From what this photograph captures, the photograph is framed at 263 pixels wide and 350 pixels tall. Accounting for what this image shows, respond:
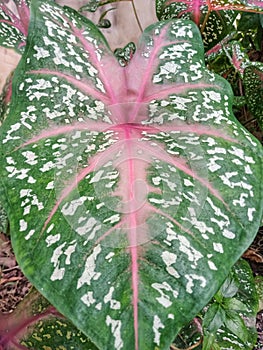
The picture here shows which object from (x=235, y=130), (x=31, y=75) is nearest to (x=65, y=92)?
(x=31, y=75)

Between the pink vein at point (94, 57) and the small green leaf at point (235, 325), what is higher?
the pink vein at point (94, 57)

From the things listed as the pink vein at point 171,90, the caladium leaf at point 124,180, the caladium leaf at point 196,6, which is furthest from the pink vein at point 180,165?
the caladium leaf at point 196,6

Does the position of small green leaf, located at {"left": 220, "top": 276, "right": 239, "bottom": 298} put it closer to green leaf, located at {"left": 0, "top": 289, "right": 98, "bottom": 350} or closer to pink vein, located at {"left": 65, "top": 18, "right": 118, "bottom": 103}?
green leaf, located at {"left": 0, "top": 289, "right": 98, "bottom": 350}

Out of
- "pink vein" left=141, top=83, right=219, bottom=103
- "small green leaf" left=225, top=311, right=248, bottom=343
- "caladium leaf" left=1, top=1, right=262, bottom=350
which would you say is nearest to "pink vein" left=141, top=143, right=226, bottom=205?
"caladium leaf" left=1, top=1, right=262, bottom=350

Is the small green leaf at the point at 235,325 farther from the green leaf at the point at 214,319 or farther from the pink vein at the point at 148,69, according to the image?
the pink vein at the point at 148,69

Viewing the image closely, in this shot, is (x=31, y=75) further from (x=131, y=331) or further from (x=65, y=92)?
(x=131, y=331)

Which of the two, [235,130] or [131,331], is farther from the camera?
[235,130]

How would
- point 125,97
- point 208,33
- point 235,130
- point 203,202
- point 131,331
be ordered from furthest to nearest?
point 208,33, point 125,97, point 235,130, point 203,202, point 131,331

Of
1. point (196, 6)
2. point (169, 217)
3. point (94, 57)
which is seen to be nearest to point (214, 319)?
point (169, 217)

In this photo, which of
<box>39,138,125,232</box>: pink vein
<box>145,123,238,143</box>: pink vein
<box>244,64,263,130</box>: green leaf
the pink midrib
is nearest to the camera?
the pink midrib
